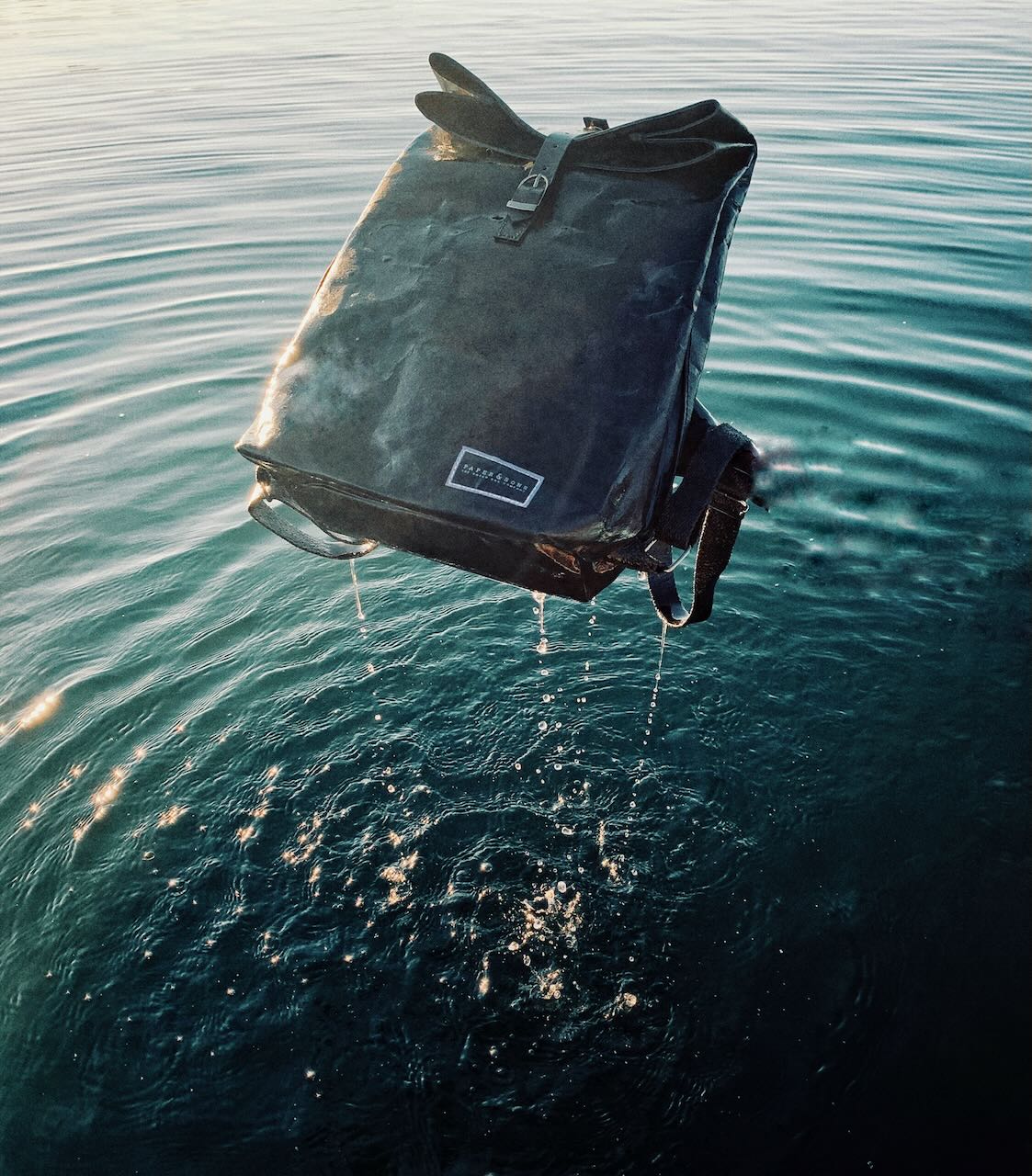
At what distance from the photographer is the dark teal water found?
2.78 metres

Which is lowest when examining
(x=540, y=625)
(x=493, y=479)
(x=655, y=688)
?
(x=655, y=688)

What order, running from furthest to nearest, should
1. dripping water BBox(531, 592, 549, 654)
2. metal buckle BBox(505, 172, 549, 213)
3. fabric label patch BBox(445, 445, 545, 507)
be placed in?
dripping water BBox(531, 592, 549, 654) → metal buckle BBox(505, 172, 549, 213) → fabric label patch BBox(445, 445, 545, 507)

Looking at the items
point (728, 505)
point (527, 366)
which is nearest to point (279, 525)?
point (527, 366)

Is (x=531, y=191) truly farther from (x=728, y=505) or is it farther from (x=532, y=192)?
(x=728, y=505)

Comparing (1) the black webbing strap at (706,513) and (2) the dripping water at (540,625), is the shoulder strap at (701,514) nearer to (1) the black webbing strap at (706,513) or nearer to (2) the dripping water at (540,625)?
(1) the black webbing strap at (706,513)

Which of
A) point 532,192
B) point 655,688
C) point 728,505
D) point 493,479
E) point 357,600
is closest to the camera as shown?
point 493,479

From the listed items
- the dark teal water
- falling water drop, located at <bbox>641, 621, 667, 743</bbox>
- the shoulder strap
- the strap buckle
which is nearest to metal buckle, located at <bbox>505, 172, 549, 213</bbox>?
the shoulder strap

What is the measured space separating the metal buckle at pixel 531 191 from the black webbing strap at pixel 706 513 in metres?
0.87

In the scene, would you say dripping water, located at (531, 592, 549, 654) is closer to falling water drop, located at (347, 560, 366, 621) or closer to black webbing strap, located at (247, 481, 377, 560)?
falling water drop, located at (347, 560, 366, 621)

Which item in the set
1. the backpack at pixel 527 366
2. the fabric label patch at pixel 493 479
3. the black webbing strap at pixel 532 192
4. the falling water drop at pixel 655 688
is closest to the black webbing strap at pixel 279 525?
the backpack at pixel 527 366

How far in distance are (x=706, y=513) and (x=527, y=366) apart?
72 centimetres

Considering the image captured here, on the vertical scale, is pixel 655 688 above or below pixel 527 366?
below

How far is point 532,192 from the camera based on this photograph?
2.64m

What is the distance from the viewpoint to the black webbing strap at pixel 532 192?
2617mm
